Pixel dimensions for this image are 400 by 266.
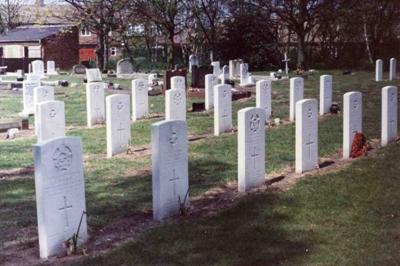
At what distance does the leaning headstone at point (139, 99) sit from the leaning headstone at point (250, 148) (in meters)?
8.83

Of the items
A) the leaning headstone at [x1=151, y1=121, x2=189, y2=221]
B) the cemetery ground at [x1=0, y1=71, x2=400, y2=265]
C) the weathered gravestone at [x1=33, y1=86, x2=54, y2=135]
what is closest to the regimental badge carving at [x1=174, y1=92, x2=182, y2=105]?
the cemetery ground at [x1=0, y1=71, x2=400, y2=265]

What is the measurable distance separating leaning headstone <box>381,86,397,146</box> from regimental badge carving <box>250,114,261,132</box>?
4356 millimetres

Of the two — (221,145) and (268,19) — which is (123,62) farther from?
(221,145)

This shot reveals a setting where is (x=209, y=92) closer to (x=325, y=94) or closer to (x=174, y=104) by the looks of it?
(x=325, y=94)

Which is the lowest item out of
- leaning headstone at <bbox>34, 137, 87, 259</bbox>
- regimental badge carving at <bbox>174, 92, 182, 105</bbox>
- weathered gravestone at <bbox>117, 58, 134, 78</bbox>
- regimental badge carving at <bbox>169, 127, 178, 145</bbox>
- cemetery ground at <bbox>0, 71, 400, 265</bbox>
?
cemetery ground at <bbox>0, 71, 400, 265</bbox>

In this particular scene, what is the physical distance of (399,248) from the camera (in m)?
6.52

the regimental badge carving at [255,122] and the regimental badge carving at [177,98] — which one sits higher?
the regimental badge carving at [177,98]

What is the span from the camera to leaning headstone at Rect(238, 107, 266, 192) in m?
9.11

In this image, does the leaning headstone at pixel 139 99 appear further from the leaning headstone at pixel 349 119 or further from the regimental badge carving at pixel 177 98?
the leaning headstone at pixel 349 119

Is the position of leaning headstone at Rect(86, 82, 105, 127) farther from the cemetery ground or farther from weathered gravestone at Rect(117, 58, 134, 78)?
weathered gravestone at Rect(117, 58, 134, 78)

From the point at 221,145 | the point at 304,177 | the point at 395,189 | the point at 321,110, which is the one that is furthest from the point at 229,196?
the point at 321,110

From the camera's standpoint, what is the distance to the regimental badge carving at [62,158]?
21.4ft

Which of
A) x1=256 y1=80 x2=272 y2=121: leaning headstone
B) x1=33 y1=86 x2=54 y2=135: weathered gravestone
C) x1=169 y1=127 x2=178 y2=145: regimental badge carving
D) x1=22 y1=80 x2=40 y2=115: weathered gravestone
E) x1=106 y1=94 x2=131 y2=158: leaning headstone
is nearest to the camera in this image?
x1=169 y1=127 x2=178 y2=145: regimental badge carving

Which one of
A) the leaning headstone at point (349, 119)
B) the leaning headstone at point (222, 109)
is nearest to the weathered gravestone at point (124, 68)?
the leaning headstone at point (222, 109)
